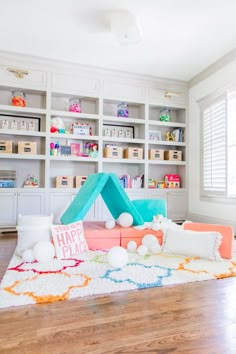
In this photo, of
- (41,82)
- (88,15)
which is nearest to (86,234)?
(88,15)

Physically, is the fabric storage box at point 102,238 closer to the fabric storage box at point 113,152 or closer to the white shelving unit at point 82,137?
the white shelving unit at point 82,137

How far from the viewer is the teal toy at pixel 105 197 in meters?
2.49

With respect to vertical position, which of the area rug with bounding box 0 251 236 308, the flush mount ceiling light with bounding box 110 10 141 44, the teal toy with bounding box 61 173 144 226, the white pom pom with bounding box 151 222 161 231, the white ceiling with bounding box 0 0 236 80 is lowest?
the area rug with bounding box 0 251 236 308

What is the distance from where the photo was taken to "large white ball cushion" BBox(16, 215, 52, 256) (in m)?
2.21

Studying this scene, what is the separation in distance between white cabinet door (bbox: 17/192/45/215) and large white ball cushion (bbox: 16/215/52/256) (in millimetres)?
1578

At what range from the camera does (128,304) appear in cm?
139

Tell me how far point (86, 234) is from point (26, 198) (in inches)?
67.3

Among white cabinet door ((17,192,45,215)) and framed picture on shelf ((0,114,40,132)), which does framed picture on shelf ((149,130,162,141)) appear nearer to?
framed picture on shelf ((0,114,40,132))

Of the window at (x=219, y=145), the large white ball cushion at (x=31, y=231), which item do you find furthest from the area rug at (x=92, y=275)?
the window at (x=219, y=145)

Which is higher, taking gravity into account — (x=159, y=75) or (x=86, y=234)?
(x=159, y=75)

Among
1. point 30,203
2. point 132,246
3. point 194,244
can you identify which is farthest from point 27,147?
point 194,244

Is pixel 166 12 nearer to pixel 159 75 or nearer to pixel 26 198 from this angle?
pixel 159 75

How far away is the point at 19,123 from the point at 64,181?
1145 mm

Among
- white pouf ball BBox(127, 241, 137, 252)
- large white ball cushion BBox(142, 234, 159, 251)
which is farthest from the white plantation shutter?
white pouf ball BBox(127, 241, 137, 252)
